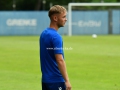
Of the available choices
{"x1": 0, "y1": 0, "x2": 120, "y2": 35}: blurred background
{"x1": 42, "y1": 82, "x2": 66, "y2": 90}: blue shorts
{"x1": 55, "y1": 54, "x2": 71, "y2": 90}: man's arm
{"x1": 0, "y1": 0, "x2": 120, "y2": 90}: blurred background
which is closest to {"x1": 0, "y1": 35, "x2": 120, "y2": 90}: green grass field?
{"x1": 0, "y1": 0, "x2": 120, "y2": 90}: blurred background

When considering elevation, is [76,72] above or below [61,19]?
below

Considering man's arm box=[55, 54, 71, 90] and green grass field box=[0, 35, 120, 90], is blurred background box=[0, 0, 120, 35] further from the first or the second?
man's arm box=[55, 54, 71, 90]

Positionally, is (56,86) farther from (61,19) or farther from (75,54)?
(75,54)

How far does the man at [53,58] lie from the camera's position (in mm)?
7461

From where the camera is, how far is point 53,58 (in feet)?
24.7

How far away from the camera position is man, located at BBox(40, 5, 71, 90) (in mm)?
7461

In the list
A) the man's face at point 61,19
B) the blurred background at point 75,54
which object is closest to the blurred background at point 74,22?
the blurred background at point 75,54

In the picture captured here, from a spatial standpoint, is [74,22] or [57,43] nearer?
[57,43]

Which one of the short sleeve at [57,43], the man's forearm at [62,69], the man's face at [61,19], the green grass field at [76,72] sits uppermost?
the man's face at [61,19]

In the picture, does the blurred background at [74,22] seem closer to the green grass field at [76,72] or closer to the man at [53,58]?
the green grass field at [76,72]

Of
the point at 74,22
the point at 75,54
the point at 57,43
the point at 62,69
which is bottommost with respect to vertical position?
the point at 74,22

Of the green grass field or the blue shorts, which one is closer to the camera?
the blue shorts

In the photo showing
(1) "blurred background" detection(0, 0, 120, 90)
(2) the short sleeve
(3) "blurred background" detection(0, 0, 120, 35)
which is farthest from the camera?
(3) "blurred background" detection(0, 0, 120, 35)

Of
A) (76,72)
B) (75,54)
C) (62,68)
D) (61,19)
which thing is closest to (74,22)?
(75,54)
